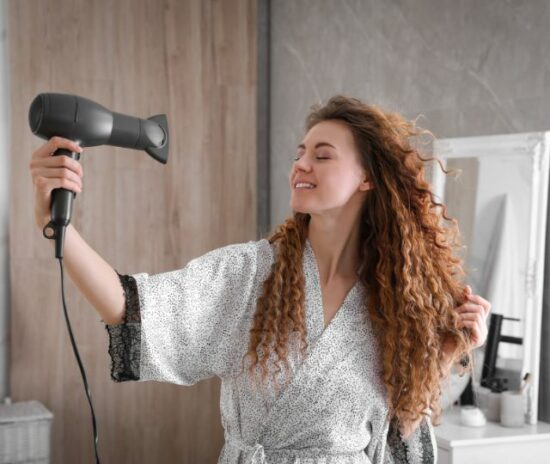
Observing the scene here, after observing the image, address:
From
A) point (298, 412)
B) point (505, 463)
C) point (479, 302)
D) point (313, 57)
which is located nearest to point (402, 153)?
point (479, 302)

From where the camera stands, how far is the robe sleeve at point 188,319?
53.5 inches

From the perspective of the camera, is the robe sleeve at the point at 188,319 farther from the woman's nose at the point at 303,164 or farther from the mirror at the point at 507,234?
the mirror at the point at 507,234

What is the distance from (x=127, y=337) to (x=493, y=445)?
1305 mm

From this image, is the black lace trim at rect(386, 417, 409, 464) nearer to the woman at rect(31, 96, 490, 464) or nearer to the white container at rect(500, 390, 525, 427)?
the woman at rect(31, 96, 490, 464)

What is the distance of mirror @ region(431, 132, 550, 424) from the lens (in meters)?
2.40

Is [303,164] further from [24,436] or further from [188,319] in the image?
[24,436]

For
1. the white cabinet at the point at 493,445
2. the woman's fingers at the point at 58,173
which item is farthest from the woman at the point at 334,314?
the white cabinet at the point at 493,445

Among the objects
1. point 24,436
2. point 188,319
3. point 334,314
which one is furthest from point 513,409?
point 24,436

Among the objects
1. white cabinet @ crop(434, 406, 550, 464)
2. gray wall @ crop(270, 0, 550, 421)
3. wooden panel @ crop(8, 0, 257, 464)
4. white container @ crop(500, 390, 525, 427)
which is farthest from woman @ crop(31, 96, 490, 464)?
wooden panel @ crop(8, 0, 257, 464)

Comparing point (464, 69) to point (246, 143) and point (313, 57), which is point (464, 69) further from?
point (246, 143)

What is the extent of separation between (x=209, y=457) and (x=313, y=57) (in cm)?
177

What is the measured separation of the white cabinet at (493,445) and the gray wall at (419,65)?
0.17 metres

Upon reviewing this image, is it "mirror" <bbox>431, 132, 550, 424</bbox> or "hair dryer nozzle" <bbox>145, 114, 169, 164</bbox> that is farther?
"mirror" <bbox>431, 132, 550, 424</bbox>

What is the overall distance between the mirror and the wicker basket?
150 centimetres
